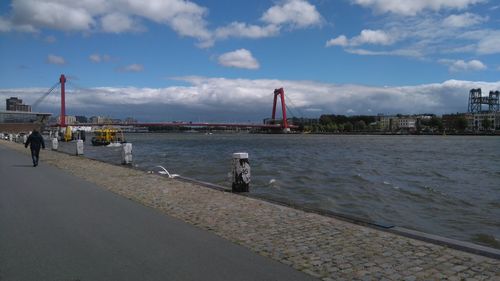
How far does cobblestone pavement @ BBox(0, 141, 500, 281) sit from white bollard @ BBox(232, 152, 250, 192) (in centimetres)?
110

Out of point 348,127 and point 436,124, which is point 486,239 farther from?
point 436,124

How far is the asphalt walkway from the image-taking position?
4590mm

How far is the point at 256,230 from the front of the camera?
6641 millimetres

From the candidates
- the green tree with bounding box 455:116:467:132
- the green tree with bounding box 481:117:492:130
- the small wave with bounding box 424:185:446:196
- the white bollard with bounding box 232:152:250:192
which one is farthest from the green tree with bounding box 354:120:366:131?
the white bollard with bounding box 232:152:250:192

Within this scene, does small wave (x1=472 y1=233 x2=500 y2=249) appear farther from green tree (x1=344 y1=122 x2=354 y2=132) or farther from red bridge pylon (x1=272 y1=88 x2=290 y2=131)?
green tree (x1=344 y1=122 x2=354 y2=132)

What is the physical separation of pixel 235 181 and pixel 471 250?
6260 millimetres

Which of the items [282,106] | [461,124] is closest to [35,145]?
[282,106]

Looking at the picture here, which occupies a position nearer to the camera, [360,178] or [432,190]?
[432,190]

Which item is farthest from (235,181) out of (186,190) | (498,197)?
(498,197)

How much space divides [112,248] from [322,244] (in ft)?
8.34

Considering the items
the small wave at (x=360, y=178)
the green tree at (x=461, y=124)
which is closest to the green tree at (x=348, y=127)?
the green tree at (x=461, y=124)

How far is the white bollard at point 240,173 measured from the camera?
424 inches

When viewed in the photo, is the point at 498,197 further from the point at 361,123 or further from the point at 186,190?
the point at 361,123

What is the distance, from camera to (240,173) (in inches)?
429
